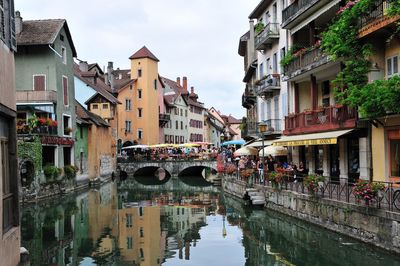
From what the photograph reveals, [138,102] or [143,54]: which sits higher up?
[143,54]

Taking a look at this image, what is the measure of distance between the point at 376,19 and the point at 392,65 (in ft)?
6.86

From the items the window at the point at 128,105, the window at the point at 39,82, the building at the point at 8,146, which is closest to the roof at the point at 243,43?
the window at the point at 39,82

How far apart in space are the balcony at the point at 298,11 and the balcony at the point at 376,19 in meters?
5.73

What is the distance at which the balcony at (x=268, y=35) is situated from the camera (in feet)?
112

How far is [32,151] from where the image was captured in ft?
114

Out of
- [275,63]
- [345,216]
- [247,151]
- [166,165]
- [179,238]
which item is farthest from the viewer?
[166,165]

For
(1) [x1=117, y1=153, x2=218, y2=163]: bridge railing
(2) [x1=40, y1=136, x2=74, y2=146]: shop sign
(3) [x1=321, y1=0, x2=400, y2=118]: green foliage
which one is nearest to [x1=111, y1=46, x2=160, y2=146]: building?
(1) [x1=117, y1=153, x2=218, y2=163]: bridge railing

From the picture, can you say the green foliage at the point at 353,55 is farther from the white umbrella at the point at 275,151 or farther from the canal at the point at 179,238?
the white umbrella at the point at 275,151

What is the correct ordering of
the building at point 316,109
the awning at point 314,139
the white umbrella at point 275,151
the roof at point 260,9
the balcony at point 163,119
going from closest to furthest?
the awning at point 314,139, the building at point 316,109, the white umbrella at point 275,151, the roof at point 260,9, the balcony at point 163,119

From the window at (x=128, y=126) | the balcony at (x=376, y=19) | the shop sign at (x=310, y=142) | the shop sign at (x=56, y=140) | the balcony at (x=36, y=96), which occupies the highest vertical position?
the balcony at (x=376, y=19)

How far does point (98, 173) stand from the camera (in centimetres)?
5375

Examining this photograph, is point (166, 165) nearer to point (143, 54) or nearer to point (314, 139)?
point (143, 54)

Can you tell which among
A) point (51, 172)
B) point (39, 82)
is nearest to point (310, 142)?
point (51, 172)

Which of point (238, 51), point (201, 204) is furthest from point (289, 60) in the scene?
point (238, 51)
